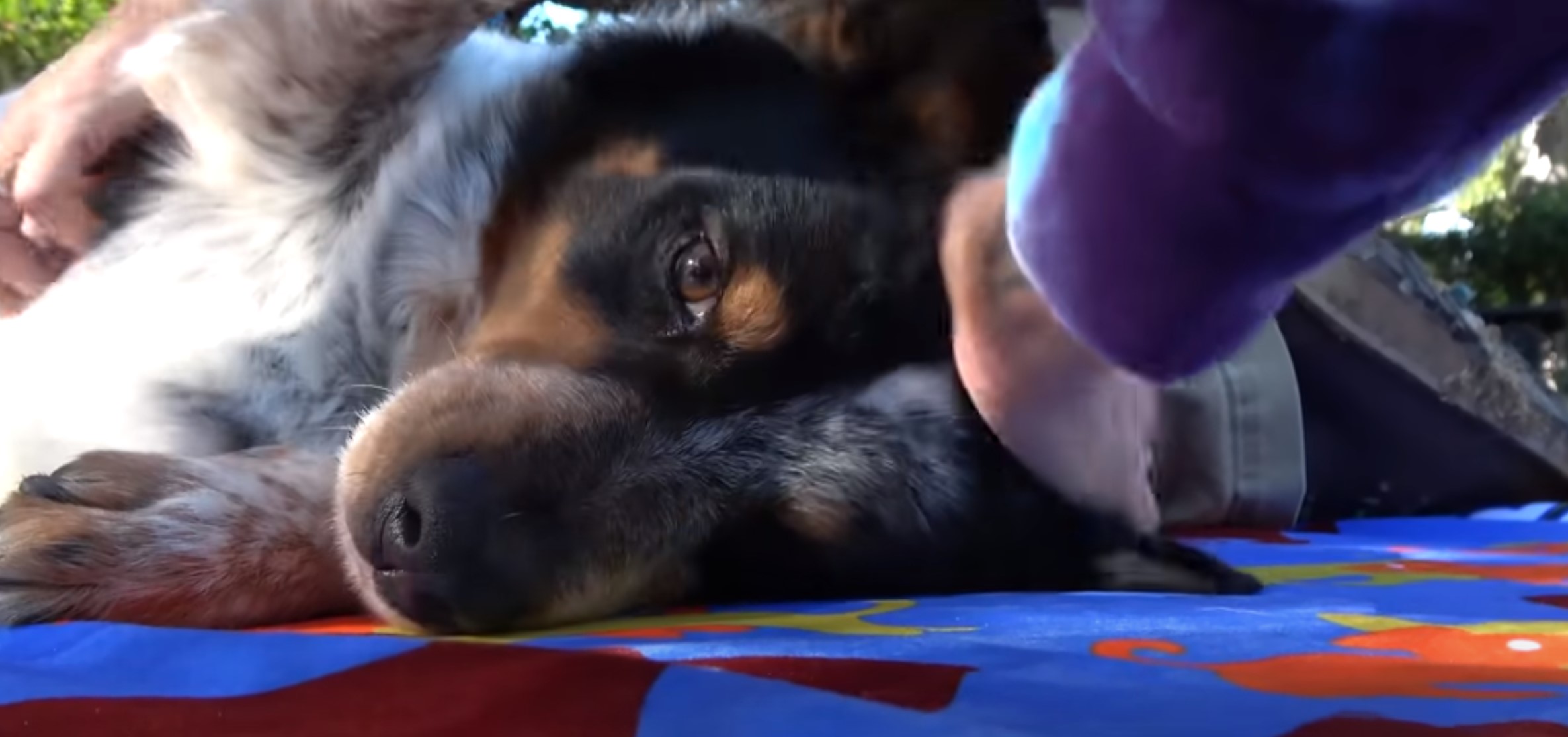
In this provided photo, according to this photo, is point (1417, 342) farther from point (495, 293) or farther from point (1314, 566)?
point (495, 293)

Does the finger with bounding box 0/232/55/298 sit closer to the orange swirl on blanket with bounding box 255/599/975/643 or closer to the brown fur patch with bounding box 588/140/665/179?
the brown fur patch with bounding box 588/140/665/179

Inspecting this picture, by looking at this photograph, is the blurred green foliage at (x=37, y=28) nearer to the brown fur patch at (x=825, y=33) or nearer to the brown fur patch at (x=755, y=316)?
the brown fur patch at (x=825, y=33)

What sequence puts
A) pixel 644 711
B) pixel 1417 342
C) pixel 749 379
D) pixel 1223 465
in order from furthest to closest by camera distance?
pixel 1417 342, pixel 1223 465, pixel 749 379, pixel 644 711

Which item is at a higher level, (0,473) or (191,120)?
(191,120)

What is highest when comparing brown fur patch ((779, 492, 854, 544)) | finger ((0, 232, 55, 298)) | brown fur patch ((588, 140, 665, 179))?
brown fur patch ((588, 140, 665, 179))

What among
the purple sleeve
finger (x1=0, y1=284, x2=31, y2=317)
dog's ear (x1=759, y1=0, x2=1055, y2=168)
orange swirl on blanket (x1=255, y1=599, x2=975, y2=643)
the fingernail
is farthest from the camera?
finger (x1=0, y1=284, x2=31, y2=317)

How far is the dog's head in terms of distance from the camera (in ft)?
3.90

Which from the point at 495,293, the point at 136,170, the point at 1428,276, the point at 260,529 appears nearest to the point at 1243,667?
the point at 260,529

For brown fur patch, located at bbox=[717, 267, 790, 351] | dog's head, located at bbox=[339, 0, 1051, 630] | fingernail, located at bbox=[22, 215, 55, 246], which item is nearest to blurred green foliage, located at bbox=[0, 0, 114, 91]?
fingernail, located at bbox=[22, 215, 55, 246]

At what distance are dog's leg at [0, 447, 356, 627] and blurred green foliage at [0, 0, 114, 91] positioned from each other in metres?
3.54

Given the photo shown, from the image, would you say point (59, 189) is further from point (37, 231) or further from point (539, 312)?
point (539, 312)

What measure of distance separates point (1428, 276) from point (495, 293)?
200 cm

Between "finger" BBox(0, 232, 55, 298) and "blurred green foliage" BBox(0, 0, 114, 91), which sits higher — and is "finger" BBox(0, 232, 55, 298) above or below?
below

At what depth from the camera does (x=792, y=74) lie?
1.69 meters
